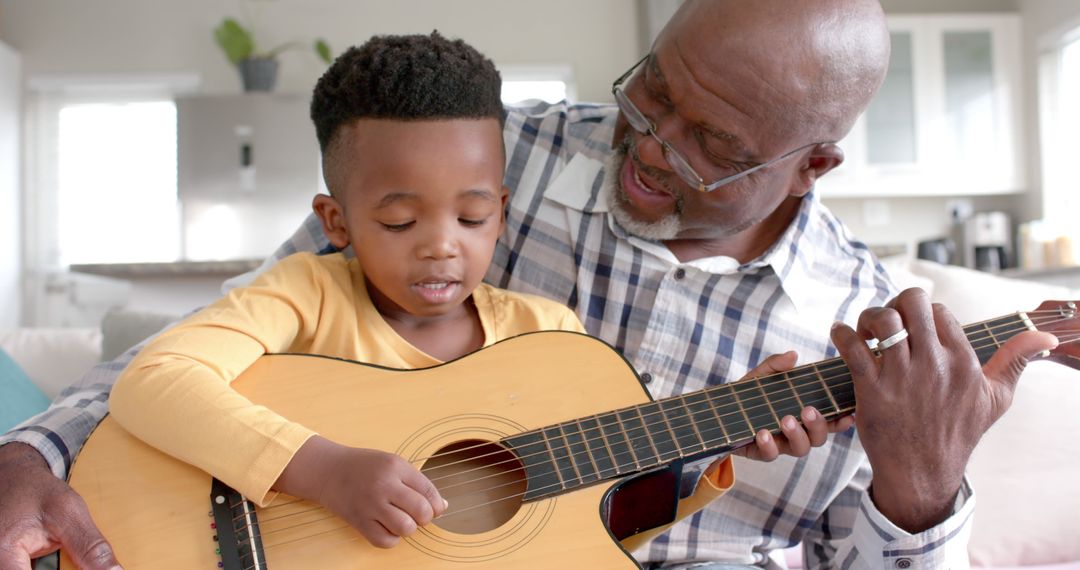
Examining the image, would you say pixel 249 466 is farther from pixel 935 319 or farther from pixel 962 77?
pixel 962 77

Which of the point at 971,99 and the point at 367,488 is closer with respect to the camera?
the point at 367,488

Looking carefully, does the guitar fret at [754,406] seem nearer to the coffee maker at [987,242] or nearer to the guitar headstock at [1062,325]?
the guitar headstock at [1062,325]

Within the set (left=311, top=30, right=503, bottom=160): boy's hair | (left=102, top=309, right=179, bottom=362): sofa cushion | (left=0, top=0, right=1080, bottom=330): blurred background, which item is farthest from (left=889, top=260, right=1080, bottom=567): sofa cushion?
(left=0, top=0, right=1080, bottom=330): blurred background

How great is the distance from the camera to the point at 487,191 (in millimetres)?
1172

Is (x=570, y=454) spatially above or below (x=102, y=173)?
below

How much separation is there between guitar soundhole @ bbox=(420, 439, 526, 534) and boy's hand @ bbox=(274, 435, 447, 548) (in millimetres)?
60

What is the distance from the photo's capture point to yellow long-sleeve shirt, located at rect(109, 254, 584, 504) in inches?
36.8

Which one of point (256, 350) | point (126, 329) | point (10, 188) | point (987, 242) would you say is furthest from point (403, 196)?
point (10, 188)

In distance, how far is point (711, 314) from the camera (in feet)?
4.57

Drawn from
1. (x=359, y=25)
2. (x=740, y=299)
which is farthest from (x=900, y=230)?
(x=740, y=299)

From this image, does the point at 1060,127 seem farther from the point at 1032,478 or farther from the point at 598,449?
the point at 598,449

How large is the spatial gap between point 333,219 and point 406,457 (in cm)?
42

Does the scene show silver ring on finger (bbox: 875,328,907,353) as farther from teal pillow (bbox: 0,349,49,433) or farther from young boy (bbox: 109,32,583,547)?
teal pillow (bbox: 0,349,49,433)

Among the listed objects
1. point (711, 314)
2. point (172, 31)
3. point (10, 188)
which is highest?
point (172, 31)
